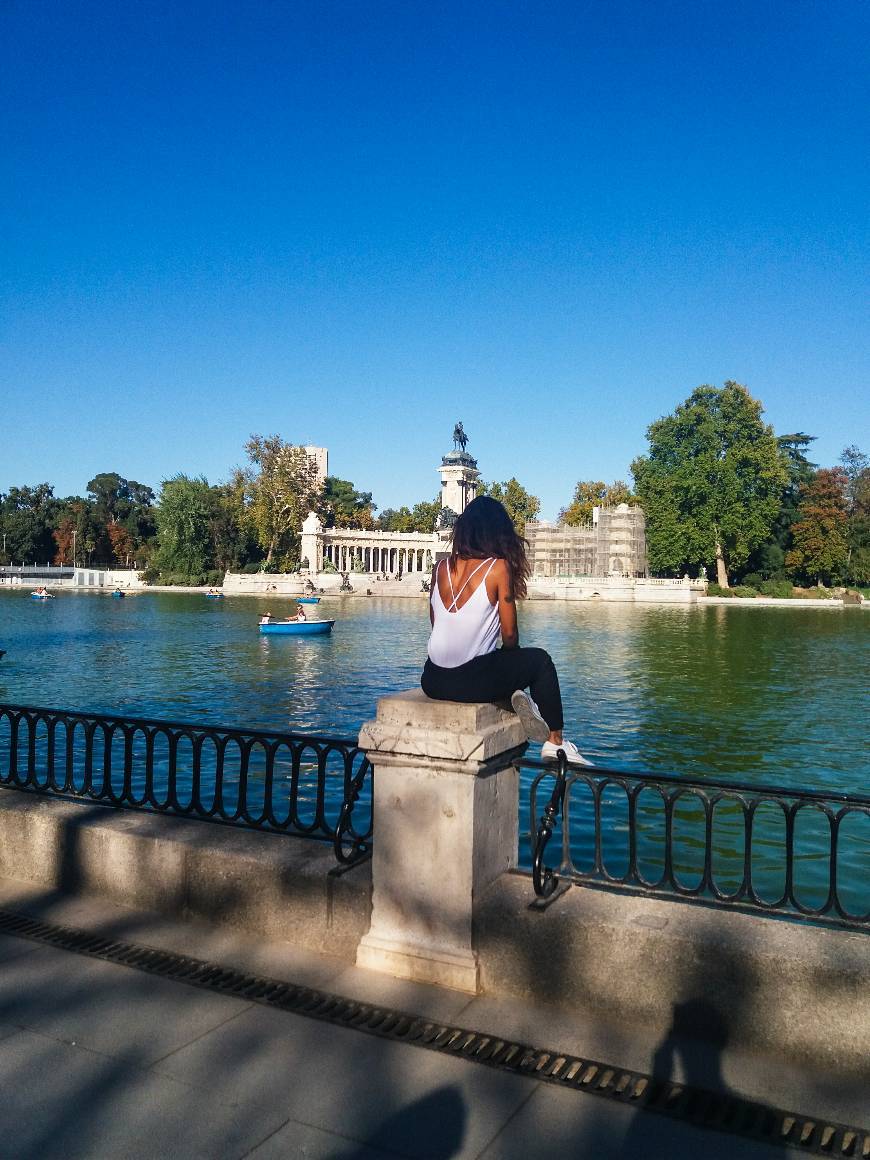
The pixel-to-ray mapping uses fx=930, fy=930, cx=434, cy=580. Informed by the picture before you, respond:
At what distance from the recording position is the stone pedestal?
4359 mm

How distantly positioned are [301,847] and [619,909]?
6.23 feet

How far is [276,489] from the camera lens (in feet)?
331

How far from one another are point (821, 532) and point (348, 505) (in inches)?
3321

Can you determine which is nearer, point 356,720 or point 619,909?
point 619,909

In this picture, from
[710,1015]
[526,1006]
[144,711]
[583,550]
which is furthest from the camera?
[583,550]

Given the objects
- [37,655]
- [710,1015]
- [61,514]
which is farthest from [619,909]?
[61,514]

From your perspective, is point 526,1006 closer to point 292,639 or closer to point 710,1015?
point 710,1015

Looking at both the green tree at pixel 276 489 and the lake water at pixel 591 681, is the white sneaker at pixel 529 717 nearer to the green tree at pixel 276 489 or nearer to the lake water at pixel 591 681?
the lake water at pixel 591 681

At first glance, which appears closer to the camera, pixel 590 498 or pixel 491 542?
pixel 491 542

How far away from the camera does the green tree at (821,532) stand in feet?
269

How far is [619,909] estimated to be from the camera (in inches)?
171

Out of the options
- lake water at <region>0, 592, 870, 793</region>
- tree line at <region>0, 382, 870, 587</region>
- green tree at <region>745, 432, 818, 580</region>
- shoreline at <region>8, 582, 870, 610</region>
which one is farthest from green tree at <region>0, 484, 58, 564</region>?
green tree at <region>745, 432, 818, 580</region>

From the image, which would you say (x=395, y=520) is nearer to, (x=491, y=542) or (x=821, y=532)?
(x=821, y=532)

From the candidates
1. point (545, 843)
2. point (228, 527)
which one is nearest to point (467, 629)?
point (545, 843)
